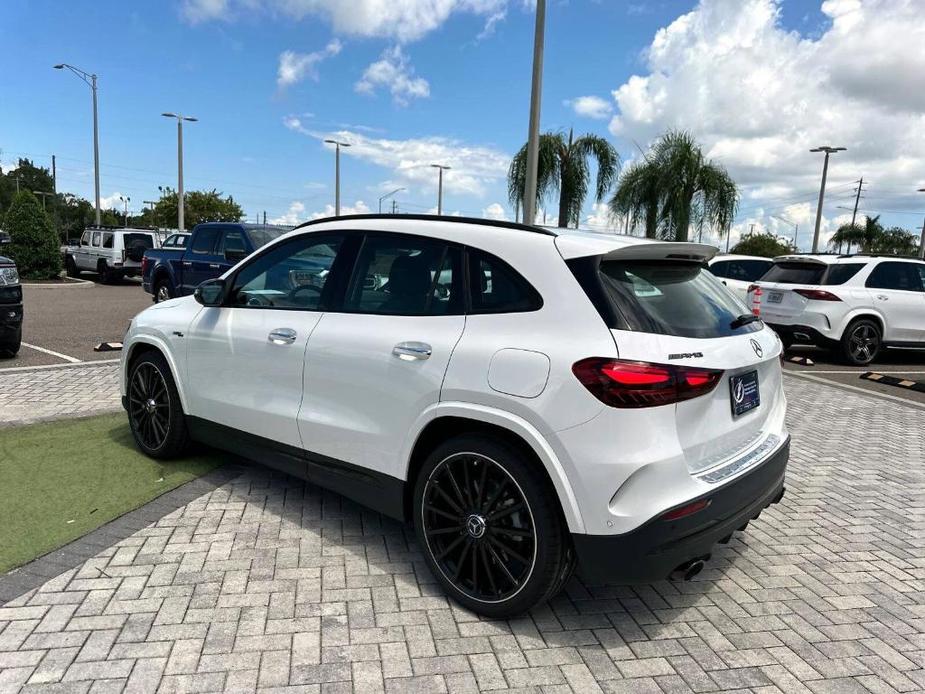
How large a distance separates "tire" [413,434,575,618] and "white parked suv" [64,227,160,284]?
22228mm

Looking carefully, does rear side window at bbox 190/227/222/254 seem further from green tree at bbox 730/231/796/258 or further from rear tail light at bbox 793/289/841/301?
green tree at bbox 730/231/796/258

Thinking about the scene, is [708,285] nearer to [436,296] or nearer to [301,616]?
[436,296]

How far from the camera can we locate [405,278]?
132 inches

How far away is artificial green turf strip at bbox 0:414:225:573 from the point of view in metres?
3.69

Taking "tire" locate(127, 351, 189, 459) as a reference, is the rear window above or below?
above

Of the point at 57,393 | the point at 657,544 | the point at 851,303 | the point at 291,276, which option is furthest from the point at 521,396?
the point at 851,303

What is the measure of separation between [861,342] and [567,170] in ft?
36.6

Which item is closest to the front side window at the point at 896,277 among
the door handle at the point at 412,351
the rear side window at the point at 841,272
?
the rear side window at the point at 841,272

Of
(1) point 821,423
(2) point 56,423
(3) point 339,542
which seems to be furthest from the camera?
(1) point 821,423

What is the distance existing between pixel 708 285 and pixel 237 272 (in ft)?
9.09

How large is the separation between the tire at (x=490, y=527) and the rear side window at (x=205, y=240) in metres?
11.2

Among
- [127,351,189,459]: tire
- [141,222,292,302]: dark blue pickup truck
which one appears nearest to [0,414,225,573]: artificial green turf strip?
[127,351,189,459]: tire

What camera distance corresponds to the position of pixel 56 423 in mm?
5719

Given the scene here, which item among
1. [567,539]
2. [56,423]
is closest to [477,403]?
[567,539]
